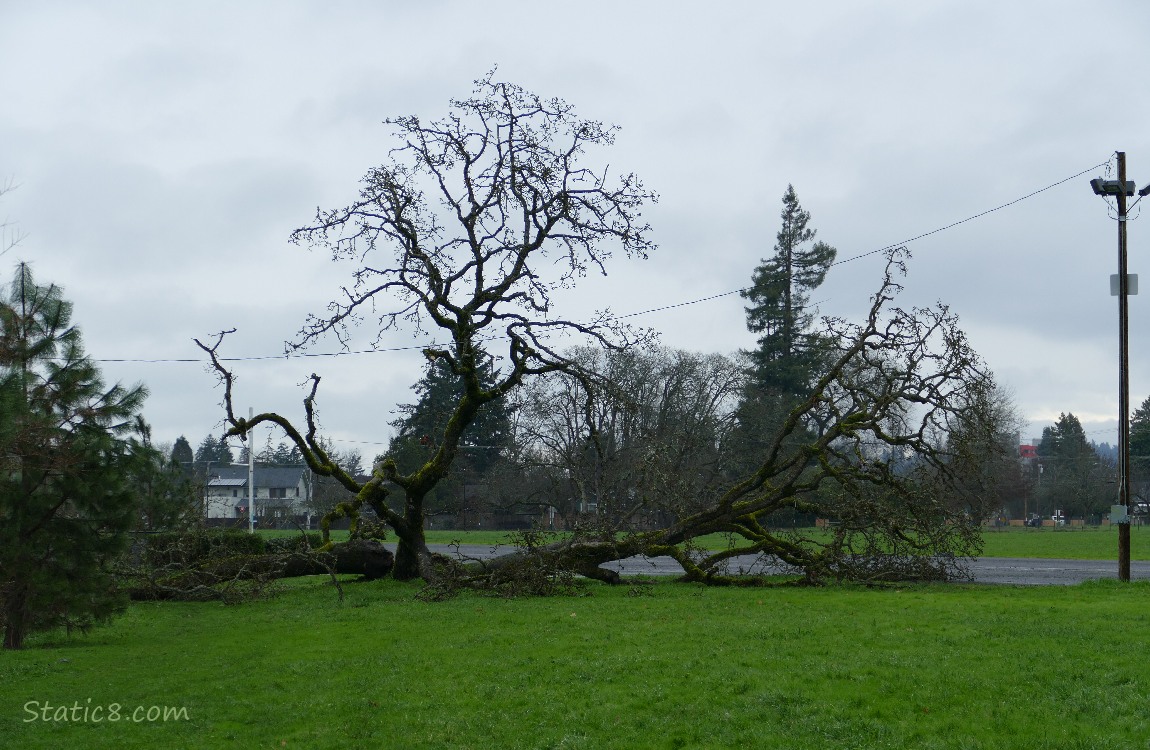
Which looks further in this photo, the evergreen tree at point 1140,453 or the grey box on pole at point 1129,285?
the evergreen tree at point 1140,453

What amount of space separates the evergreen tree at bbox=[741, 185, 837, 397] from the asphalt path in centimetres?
2415

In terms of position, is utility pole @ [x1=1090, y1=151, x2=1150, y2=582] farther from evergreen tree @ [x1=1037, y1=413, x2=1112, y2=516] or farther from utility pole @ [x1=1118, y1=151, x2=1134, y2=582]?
evergreen tree @ [x1=1037, y1=413, x2=1112, y2=516]

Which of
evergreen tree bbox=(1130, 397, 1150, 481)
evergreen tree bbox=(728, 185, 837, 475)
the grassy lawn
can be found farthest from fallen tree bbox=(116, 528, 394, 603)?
evergreen tree bbox=(1130, 397, 1150, 481)

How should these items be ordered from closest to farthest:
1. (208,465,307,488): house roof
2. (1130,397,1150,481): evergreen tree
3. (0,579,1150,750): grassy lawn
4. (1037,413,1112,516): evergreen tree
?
(0,579,1150,750): grassy lawn → (1037,413,1112,516): evergreen tree → (1130,397,1150,481): evergreen tree → (208,465,307,488): house roof

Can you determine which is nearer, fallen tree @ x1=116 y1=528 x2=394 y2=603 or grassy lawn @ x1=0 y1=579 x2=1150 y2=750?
grassy lawn @ x1=0 y1=579 x2=1150 y2=750

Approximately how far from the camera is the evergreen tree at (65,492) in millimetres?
12438

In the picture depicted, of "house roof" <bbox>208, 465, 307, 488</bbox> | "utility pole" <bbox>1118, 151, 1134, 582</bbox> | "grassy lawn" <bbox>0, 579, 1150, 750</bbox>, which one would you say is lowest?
"house roof" <bbox>208, 465, 307, 488</bbox>

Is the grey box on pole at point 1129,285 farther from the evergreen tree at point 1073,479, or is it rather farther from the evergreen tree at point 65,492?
the evergreen tree at point 1073,479

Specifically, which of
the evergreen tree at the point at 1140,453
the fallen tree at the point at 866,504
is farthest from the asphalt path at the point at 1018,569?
the evergreen tree at the point at 1140,453

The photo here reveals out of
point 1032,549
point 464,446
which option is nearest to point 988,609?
point 1032,549

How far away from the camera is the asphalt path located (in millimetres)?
19469

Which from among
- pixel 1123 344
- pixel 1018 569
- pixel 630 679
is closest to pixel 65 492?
pixel 630 679

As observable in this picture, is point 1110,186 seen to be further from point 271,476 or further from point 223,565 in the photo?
point 271,476

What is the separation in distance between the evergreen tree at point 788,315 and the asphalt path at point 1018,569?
24.1m
